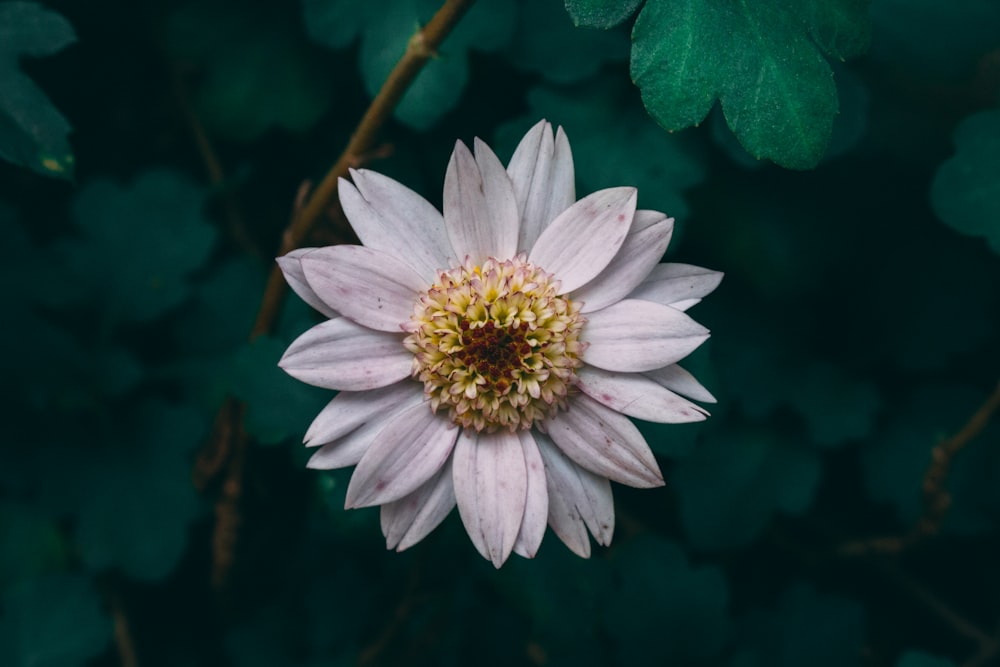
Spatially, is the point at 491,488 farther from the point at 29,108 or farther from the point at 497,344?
the point at 29,108

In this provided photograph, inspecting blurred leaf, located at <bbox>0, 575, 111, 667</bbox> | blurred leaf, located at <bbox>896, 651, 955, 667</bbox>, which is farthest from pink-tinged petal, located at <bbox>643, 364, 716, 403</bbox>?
blurred leaf, located at <bbox>0, 575, 111, 667</bbox>

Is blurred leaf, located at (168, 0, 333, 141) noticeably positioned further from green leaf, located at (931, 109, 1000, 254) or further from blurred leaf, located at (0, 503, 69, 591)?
green leaf, located at (931, 109, 1000, 254)

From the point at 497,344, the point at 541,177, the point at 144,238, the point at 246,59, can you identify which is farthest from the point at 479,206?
the point at 144,238

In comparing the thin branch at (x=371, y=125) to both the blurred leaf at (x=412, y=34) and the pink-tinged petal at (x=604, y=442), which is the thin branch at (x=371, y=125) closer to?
the blurred leaf at (x=412, y=34)

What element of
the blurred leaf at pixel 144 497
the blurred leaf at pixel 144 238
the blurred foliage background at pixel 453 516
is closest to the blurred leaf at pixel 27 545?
the blurred foliage background at pixel 453 516

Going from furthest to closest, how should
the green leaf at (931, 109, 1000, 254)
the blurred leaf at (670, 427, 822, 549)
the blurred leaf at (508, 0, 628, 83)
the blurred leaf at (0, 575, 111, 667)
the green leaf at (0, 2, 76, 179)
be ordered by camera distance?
the blurred leaf at (670, 427, 822, 549)
the blurred leaf at (0, 575, 111, 667)
the blurred leaf at (508, 0, 628, 83)
the green leaf at (931, 109, 1000, 254)
the green leaf at (0, 2, 76, 179)

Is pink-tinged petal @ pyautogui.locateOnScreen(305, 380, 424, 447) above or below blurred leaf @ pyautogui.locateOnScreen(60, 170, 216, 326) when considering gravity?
below

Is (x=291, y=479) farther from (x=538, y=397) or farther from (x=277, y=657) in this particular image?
(x=538, y=397)
